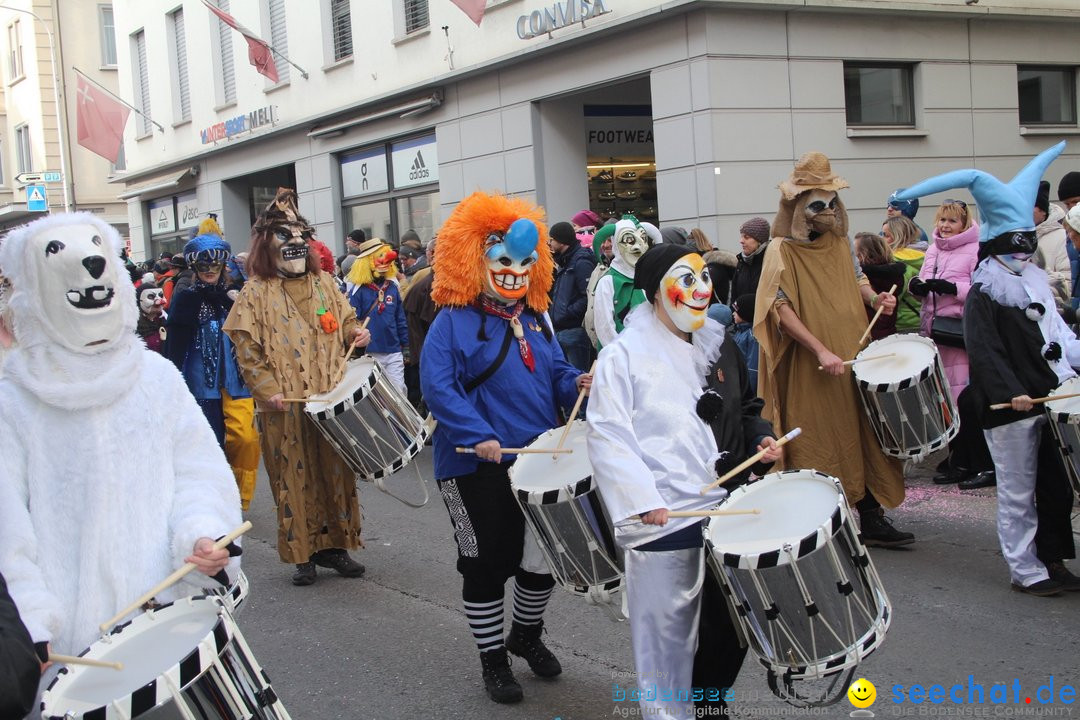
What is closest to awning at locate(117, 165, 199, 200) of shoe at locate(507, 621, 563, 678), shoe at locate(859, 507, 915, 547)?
shoe at locate(859, 507, 915, 547)

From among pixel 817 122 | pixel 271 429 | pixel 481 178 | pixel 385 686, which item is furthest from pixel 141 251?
pixel 385 686

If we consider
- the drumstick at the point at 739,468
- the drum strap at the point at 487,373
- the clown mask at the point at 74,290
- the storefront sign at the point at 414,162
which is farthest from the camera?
the storefront sign at the point at 414,162

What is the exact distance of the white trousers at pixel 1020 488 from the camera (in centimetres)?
554

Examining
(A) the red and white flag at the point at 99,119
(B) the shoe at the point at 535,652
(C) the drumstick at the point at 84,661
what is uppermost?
(A) the red and white flag at the point at 99,119

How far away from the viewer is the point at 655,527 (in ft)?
12.0

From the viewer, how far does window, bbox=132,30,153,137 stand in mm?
27172

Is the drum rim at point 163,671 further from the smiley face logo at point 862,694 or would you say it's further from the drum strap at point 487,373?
the smiley face logo at point 862,694

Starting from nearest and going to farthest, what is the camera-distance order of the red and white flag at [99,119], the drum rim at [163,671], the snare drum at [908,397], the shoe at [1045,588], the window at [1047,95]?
the drum rim at [163,671]
the shoe at [1045,588]
the snare drum at [908,397]
the window at [1047,95]
the red and white flag at [99,119]

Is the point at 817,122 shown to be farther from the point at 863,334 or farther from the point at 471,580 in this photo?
the point at 471,580

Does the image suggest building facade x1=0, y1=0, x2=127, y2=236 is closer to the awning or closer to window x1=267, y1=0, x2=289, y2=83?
the awning

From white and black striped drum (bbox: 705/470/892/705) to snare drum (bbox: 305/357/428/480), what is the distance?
2.76 metres

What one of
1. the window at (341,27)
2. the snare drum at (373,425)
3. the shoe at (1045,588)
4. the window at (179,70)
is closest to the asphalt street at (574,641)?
the shoe at (1045,588)

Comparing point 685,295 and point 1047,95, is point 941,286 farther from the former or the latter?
point 1047,95

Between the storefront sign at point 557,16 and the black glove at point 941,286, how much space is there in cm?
691
